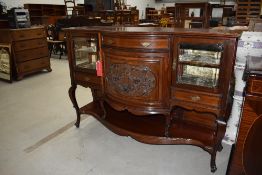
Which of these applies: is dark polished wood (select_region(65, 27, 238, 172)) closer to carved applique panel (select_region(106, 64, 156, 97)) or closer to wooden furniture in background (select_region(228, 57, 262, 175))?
carved applique panel (select_region(106, 64, 156, 97))

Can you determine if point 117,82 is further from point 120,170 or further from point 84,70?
point 120,170

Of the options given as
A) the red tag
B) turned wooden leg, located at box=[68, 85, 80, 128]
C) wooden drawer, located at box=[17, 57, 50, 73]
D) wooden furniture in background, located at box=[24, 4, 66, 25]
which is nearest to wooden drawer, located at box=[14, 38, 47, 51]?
wooden drawer, located at box=[17, 57, 50, 73]

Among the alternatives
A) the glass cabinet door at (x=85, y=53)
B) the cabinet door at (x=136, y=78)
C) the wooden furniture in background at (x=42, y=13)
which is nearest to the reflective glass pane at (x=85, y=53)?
the glass cabinet door at (x=85, y=53)

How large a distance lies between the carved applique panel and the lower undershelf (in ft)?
1.28

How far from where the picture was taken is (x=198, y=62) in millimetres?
1485

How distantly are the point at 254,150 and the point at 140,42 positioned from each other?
97 cm

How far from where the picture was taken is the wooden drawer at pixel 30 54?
12.8 ft

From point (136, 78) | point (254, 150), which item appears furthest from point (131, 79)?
point (254, 150)

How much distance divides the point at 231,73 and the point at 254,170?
59 centimetres

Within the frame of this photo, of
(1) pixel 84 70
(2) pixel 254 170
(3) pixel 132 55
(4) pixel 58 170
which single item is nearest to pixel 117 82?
(3) pixel 132 55

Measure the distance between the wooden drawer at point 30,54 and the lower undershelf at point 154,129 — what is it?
2347mm

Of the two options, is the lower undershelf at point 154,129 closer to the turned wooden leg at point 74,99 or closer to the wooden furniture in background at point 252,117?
the turned wooden leg at point 74,99

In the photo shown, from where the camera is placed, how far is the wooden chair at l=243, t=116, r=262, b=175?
3.69 ft

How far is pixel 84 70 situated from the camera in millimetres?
2033
